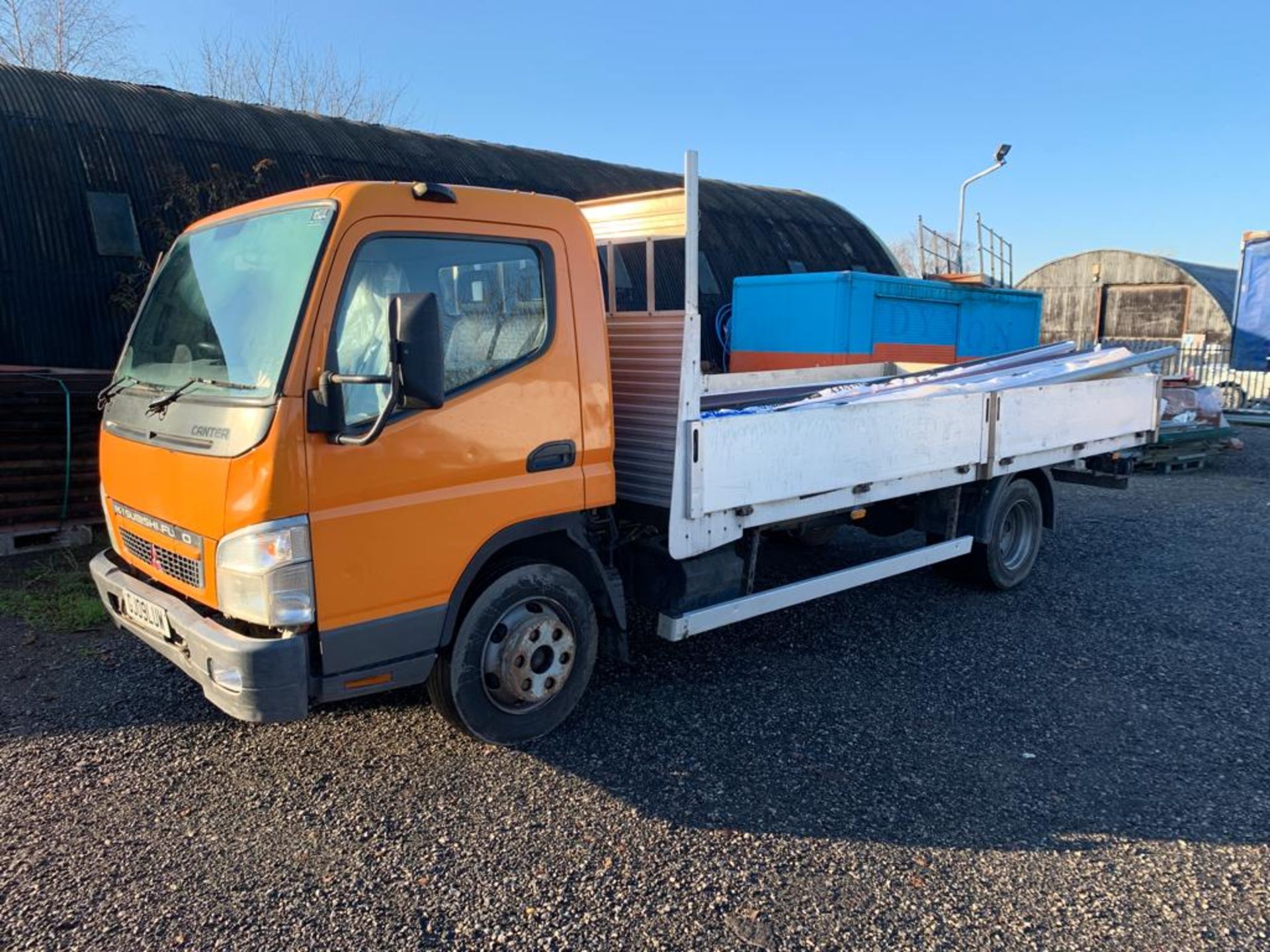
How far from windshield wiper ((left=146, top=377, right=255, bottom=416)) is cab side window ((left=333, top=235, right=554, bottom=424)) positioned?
538mm

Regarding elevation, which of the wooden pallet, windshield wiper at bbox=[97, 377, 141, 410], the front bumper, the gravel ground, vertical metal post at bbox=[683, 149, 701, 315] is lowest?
the gravel ground

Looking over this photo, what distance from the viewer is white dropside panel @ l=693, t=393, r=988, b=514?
4.21 m

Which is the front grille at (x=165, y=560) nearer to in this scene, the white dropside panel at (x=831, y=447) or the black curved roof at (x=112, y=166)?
the white dropside panel at (x=831, y=447)

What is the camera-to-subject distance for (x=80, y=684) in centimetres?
476

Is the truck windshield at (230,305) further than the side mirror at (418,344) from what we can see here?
Yes

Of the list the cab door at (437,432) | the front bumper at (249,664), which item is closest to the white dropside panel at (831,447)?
the cab door at (437,432)

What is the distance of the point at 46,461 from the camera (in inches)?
273

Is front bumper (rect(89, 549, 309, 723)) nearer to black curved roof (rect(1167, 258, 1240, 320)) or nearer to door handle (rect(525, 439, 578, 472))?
door handle (rect(525, 439, 578, 472))

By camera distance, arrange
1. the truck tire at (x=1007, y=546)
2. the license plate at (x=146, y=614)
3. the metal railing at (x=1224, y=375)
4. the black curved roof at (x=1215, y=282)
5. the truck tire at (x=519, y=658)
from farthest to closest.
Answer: the black curved roof at (x=1215, y=282), the metal railing at (x=1224, y=375), the truck tire at (x=1007, y=546), the truck tire at (x=519, y=658), the license plate at (x=146, y=614)

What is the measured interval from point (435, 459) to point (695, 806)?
1.81 m

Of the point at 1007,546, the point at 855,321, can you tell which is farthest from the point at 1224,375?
the point at 1007,546

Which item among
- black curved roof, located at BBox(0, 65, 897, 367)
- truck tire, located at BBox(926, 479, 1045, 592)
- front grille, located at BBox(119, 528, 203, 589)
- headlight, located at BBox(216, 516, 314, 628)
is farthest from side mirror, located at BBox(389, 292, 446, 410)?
black curved roof, located at BBox(0, 65, 897, 367)

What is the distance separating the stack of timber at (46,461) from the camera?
6727 millimetres

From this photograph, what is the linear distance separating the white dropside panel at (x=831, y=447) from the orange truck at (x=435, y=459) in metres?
0.02
